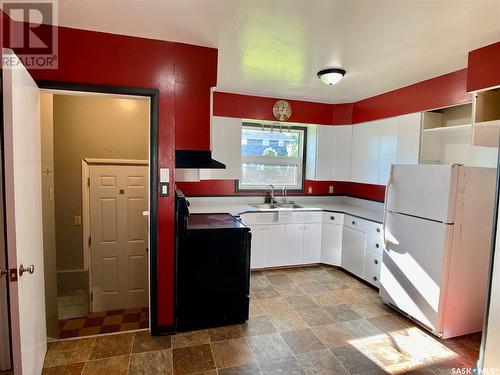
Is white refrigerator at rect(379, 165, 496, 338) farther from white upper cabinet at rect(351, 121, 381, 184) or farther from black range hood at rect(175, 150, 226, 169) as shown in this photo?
black range hood at rect(175, 150, 226, 169)

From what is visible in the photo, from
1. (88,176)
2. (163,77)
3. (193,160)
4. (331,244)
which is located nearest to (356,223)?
(331,244)

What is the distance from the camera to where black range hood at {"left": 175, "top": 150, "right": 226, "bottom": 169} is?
2359 millimetres

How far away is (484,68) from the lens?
2.32 metres

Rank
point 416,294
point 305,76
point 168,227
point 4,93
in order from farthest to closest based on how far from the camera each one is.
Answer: point 305,76
point 416,294
point 168,227
point 4,93

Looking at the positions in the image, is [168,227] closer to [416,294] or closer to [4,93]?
[4,93]

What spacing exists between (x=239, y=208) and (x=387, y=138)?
6.87ft

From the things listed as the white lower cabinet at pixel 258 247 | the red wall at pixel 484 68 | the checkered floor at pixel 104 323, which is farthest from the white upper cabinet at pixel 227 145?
the red wall at pixel 484 68

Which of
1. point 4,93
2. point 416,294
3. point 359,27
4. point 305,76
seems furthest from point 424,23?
point 4,93

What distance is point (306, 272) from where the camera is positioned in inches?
156

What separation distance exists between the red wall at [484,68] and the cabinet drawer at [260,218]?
239 cm

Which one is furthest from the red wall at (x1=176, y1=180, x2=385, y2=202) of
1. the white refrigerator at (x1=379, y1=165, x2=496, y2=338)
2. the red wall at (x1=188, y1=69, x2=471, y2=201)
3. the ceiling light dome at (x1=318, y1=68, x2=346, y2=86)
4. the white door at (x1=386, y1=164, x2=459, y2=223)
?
the ceiling light dome at (x1=318, y1=68, x2=346, y2=86)

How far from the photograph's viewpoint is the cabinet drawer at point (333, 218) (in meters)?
4.00

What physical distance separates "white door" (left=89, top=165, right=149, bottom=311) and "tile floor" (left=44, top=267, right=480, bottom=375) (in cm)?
103

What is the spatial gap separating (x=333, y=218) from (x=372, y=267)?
839 mm
